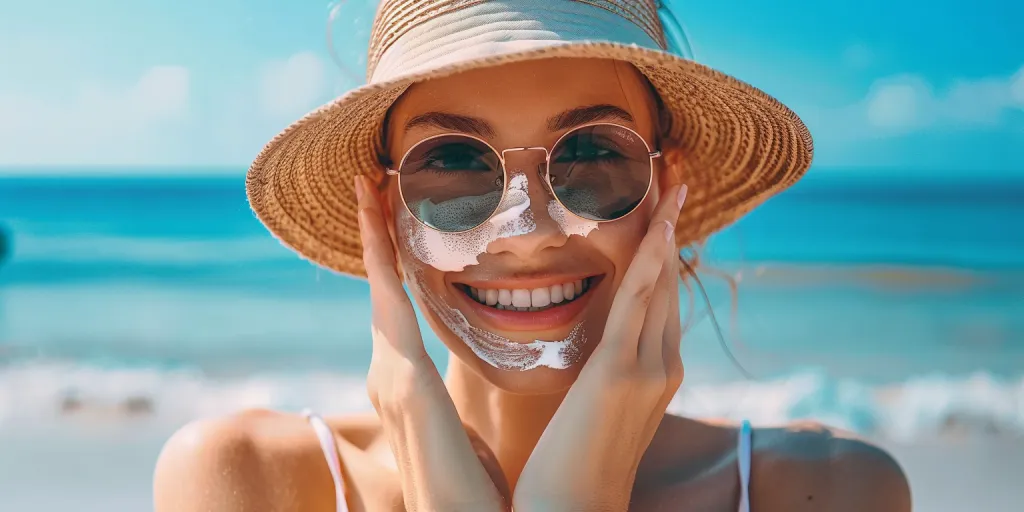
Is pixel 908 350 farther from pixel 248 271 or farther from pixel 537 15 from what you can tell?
pixel 248 271

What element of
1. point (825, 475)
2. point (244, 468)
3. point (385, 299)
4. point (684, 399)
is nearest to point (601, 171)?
point (385, 299)

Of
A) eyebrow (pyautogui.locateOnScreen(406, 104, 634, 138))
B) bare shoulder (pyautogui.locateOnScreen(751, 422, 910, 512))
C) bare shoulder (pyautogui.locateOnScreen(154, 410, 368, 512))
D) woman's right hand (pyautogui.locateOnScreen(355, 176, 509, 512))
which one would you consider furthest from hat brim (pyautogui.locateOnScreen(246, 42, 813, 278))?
bare shoulder (pyautogui.locateOnScreen(751, 422, 910, 512))

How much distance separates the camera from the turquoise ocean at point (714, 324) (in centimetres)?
777

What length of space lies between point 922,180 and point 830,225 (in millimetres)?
10987

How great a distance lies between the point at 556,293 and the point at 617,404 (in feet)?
1.03

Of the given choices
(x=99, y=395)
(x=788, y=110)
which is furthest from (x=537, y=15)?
(x=99, y=395)

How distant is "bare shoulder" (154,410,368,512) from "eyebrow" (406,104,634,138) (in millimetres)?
1020

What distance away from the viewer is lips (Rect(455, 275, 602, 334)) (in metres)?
2.21

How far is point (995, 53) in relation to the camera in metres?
21.7

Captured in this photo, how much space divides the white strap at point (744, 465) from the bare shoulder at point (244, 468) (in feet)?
3.72

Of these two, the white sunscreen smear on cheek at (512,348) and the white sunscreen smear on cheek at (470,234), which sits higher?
the white sunscreen smear on cheek at (470,234)

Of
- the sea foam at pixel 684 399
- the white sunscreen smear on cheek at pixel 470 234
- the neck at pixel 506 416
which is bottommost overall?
the sea foam at pixel 684 399

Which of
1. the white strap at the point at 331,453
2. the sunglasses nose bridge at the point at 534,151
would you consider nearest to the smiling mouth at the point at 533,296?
the sunglasses nose bridge at the point at 534,151

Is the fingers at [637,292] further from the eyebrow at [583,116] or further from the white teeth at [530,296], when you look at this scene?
the eyebrow at [583,116]
